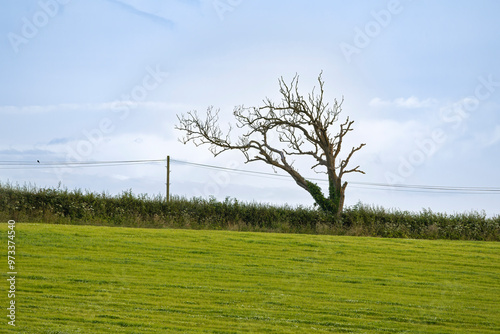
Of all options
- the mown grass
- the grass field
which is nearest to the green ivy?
the mown grass

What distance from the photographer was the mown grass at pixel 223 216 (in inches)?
927

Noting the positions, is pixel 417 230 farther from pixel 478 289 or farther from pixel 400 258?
pixel 478 289

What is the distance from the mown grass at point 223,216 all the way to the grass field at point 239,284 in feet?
23.1

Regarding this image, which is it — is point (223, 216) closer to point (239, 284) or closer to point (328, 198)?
point (328, 198)

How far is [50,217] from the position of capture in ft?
75.2

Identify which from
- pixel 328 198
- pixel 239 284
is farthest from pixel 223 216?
pixel 239 284

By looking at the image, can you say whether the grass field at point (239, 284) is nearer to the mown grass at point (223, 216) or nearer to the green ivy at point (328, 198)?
the mown grass at point (223, 216)

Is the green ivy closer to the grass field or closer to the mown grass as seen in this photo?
the mown grass

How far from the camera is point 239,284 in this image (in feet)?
37.1

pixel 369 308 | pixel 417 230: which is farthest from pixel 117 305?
pixel 417 230

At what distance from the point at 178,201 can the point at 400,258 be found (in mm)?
13827

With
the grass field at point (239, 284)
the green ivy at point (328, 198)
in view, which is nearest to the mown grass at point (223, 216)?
the green ivy at point (328, 198)

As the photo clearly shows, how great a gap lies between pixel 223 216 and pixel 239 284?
15.0m

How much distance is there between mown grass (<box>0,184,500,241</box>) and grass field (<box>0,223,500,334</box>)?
7.03 m
